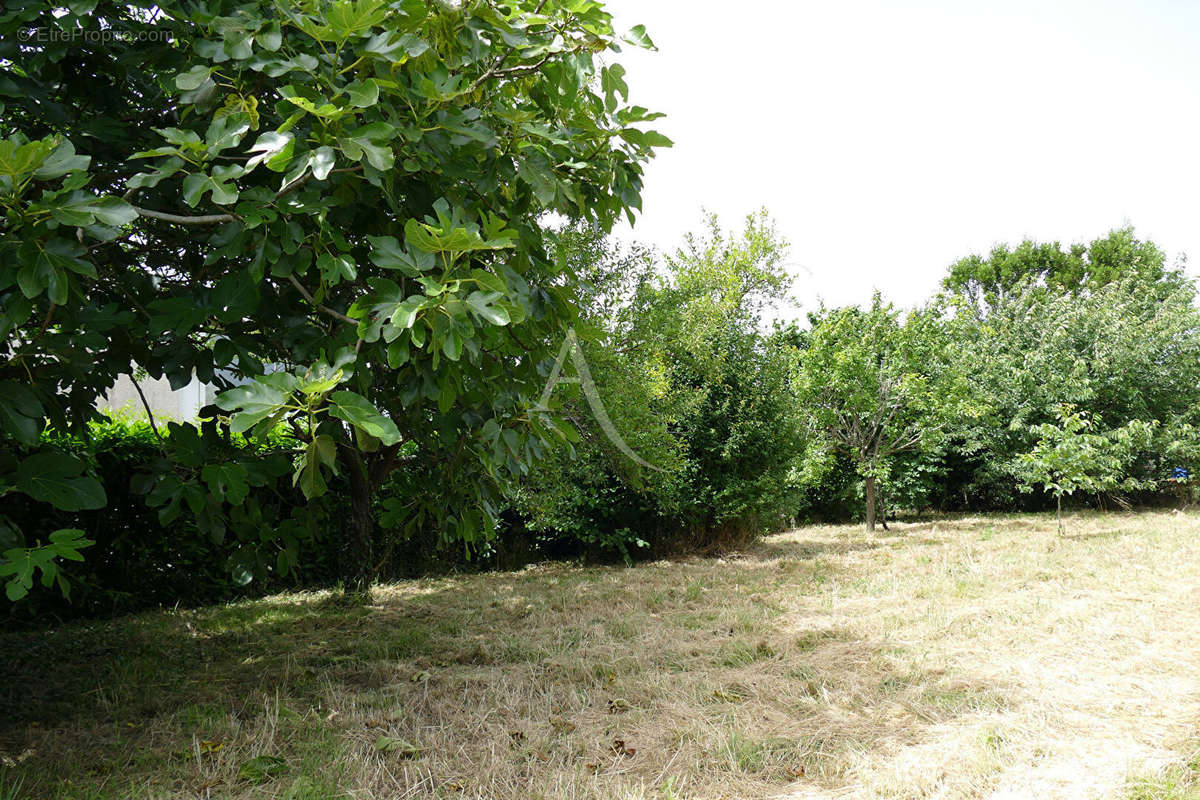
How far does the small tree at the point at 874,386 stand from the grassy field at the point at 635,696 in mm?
5226

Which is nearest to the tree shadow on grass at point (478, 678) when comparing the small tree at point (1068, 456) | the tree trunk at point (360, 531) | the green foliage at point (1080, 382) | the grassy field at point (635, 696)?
the grassy field at point (635, 696)

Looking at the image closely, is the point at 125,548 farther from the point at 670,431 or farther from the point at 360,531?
the point at 670,431

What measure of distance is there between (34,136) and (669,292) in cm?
628

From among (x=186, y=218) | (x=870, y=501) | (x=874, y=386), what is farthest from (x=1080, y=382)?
(x=186, y=218)

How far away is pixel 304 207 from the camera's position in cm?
237

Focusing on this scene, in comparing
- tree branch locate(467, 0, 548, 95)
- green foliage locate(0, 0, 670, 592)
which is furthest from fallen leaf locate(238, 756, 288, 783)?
tree branch locate(467, 0, 548, 95)

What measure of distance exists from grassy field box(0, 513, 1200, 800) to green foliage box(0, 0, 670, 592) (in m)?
1.02

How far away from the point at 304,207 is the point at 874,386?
10938 mm

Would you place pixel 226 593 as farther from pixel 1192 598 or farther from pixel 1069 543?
pixel 1069 543

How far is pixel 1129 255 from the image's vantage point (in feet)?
85.0

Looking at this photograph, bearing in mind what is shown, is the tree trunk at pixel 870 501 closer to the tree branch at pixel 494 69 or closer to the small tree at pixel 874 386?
the small tree at pixel 874 386

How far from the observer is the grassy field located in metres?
2.83

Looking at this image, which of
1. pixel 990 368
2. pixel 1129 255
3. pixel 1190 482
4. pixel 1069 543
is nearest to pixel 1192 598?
pixel 1069 543

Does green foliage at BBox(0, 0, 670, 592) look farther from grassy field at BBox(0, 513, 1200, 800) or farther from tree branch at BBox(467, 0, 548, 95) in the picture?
grassy field at BBox(0, 513, 1200, 800)
